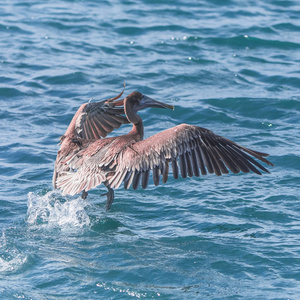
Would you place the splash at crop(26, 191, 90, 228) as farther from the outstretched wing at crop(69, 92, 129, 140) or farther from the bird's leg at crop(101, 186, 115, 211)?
the outstretched wing at crop(69, 92, 129, 140)

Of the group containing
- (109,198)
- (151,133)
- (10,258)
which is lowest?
Result: (10,258)

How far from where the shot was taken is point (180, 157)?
21.7ft

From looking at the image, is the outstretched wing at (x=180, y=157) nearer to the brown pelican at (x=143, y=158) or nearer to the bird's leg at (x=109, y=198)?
the brown pelican at (x=143, y=158)

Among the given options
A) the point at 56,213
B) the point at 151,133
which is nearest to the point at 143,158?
the point at 56,213

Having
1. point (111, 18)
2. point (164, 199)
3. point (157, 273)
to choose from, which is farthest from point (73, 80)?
point (157, 273)

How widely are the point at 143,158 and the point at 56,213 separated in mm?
1366

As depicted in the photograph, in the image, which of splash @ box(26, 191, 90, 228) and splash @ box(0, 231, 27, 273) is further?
splash @ box(26, 191, 90, 228)

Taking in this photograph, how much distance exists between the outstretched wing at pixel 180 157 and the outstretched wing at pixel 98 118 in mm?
1568

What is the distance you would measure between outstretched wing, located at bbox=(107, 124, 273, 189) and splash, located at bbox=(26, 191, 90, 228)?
2.13 ft

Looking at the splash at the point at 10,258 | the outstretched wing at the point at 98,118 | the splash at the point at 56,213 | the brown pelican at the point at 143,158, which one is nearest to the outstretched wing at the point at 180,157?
the brown pelican at the point at 143,158

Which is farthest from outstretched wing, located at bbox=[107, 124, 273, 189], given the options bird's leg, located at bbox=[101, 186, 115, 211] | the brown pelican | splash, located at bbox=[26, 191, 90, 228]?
splash, located at bbox=[26, 191, 90, 228]

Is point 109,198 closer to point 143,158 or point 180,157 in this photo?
point 143,158

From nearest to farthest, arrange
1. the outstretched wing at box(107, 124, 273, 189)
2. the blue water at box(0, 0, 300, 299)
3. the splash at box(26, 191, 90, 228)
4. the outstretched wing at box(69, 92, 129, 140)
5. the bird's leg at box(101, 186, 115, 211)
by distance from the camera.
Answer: the blue water at box(0, 0, 300, 299) → the outstretched wing at box(107, 124, 273, 189) → the splash at box(26, 191, 90, 228) → the bird's leg at box(101, 186, 115, 211) → the outstretched wing at box(69, 92, 129, 140)

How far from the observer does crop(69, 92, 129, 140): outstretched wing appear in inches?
321
